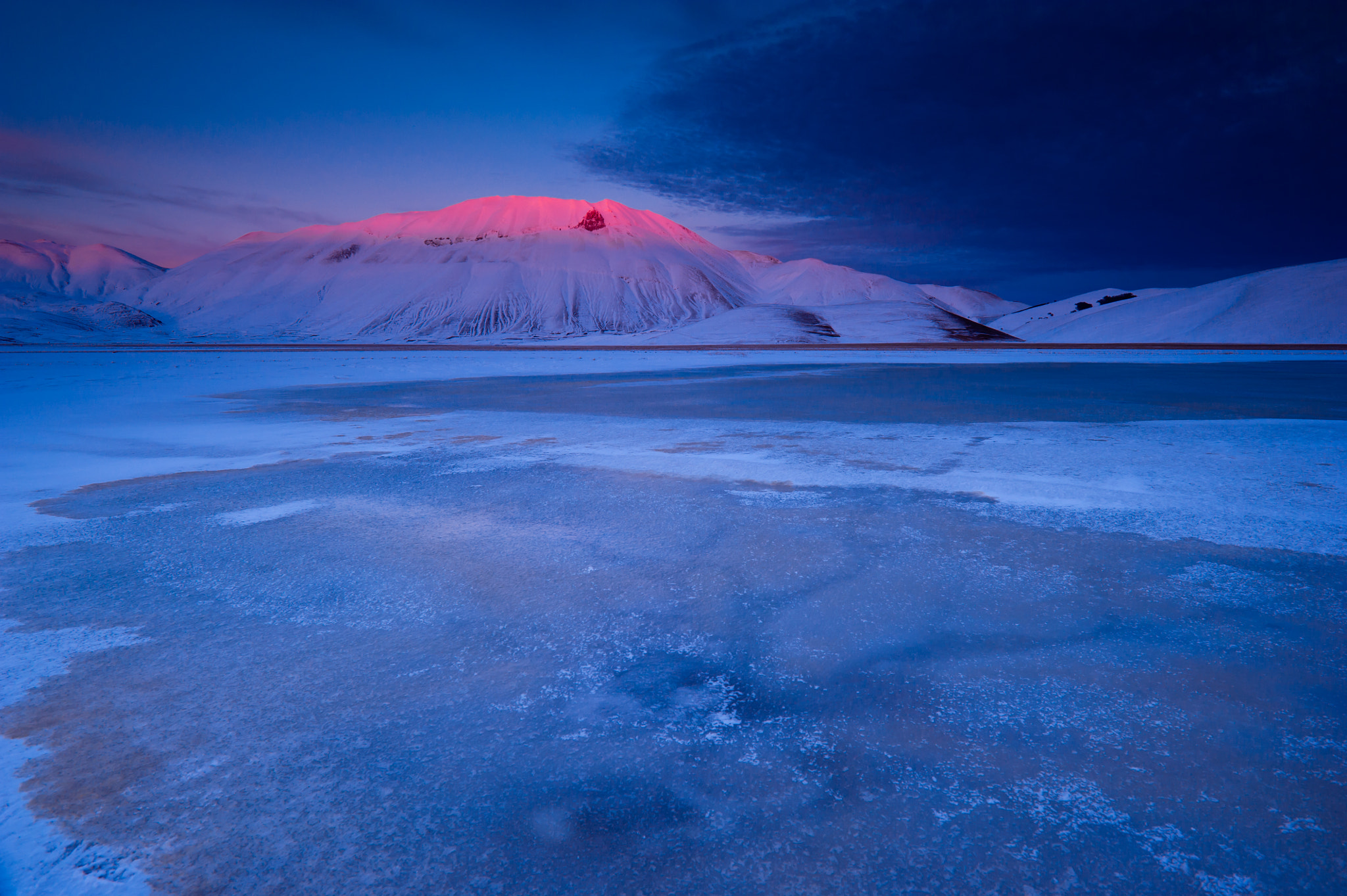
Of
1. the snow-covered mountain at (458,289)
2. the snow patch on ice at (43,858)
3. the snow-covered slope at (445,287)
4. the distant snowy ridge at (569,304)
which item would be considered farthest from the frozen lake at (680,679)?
the snow-covered slope at (445,287)


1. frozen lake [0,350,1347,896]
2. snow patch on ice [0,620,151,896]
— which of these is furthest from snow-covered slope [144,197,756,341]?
snow patch on ice [0,620,151,896]

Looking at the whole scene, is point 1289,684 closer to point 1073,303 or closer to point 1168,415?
point 1168,415

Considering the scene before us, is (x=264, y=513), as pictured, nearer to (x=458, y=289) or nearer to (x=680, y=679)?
(x=680, y=679)

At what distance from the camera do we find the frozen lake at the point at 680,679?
6.33 feet

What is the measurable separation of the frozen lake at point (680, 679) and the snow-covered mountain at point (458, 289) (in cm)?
11836

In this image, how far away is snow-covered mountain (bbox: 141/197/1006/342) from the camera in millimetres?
145250

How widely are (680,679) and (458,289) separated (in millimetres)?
163557

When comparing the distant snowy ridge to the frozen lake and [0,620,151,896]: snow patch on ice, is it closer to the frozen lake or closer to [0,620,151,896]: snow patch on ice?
the frozen lake

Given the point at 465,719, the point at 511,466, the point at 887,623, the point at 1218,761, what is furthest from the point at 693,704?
the point at 511,466

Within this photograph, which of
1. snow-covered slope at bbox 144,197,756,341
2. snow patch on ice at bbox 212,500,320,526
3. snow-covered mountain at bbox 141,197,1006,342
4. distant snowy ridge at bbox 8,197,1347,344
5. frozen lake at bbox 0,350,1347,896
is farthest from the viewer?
snow-covered slope at bbox 144,197,756,341

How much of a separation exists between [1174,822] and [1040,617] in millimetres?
1420

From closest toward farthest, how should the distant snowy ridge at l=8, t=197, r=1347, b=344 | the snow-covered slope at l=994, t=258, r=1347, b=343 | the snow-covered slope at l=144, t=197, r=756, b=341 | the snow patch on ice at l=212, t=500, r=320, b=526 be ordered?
the snow patch on ice at l=212, t=500, r=320, b=526, the snow-covered slope at l=994, t=258, r=1347, b=343, the distant snowy ridge at l=8, t=197, r=1347, b=344, the snow-covered slope at l=144, t=197, r=756, b=341

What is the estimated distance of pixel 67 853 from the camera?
193 cm

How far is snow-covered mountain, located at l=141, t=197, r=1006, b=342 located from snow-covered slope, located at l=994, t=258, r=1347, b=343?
44202 mm
